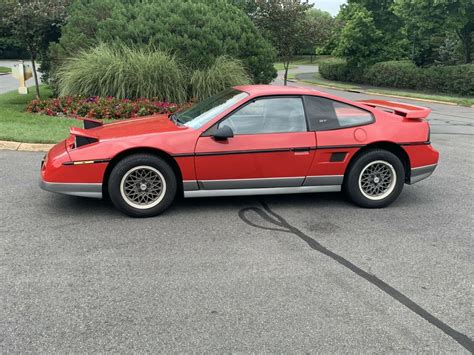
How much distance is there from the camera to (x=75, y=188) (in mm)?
4949

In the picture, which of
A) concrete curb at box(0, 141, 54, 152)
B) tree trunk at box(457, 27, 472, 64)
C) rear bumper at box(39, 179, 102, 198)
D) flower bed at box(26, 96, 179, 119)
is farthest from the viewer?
tree trunk at box(457, 27, 472, 64)

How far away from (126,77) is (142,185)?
269 inches

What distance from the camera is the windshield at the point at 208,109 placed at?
534 cm

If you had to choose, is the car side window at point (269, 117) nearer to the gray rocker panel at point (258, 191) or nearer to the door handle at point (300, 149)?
the door handle at point (300, 149)

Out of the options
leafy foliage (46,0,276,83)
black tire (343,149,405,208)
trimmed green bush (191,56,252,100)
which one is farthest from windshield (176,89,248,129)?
leafy foliage (46,0,276,83)

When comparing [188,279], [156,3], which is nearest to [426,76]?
Result: [156,3]

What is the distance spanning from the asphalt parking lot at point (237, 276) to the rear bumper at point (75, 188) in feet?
0.91

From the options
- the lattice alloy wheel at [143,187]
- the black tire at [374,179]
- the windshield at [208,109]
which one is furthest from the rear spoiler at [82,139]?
the black tire at [374,179]

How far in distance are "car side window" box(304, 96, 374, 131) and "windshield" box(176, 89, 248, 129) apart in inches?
31.4

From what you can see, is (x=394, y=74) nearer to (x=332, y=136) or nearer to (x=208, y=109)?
(x=332, y=136)

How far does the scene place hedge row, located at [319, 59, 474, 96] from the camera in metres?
24.3

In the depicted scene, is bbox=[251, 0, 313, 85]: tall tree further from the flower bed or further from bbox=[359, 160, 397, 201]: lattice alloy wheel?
bbox=[359, 160, 397, 201]: lattice alloy wheel

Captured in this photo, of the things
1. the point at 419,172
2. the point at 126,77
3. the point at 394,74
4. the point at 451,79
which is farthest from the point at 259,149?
the point at 394,74

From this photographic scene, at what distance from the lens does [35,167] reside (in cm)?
703
